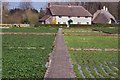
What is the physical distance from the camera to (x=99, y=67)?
10445mm

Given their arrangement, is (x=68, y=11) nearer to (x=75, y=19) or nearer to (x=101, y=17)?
(x=75, y=19)

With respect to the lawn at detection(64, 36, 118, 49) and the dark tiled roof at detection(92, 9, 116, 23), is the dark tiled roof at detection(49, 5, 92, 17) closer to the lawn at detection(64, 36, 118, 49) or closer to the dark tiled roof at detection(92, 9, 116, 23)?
the dark tiled roof at detection(92, 9, 116, 23)

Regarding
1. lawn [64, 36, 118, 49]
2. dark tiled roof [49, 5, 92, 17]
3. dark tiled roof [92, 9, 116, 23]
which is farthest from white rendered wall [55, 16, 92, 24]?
lawn [64, 36, 118, 49]

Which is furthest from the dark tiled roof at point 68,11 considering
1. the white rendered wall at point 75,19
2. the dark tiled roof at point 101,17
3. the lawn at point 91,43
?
the lawn at point 91,43

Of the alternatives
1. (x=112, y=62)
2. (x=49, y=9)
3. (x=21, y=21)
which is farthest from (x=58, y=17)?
(x=112, y=62)

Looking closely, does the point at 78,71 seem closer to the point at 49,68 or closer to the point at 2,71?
the point at 49,68

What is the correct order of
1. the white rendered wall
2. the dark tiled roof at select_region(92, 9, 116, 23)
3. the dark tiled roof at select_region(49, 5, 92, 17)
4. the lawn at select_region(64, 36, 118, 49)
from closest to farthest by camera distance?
the lawn at select_region(64, 36, 118, 49), the white rendered wall, the dark tiled roof at select_region(49, 5, 92, 17), the dark tiled roof at select_region(92, 9, 116, 23)

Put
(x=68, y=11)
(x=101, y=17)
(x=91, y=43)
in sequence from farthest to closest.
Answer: (x=101, y=17)
(x=68, y=11)
(x=91, y=43)

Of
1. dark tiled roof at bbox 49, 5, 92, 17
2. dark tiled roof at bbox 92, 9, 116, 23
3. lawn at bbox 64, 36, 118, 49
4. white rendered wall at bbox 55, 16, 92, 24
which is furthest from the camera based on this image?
dark tiled roof at bbox 92, 9, 116, 23

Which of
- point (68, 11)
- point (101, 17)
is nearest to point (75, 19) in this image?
point (68, 11)

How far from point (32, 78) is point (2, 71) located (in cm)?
117

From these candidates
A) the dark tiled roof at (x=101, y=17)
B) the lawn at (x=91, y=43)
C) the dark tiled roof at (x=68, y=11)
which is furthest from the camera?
the dark tiled roof at (x=101, y=17)

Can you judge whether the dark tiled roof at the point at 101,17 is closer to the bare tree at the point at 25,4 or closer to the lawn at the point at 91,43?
the bare tree at the point at 25,4

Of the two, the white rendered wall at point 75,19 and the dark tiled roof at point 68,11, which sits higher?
the dark tiled roof at point 68,11
